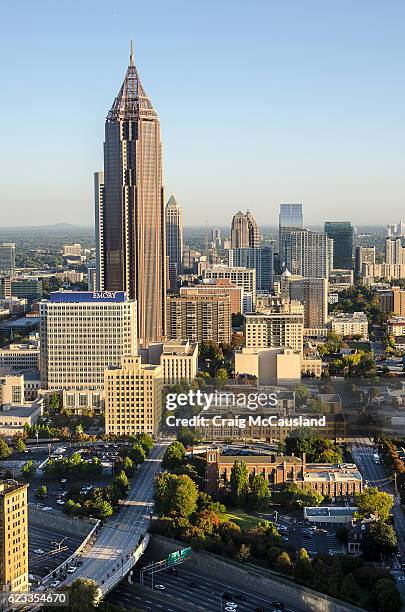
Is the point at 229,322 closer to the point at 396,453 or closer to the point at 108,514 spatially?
the point at 396,453

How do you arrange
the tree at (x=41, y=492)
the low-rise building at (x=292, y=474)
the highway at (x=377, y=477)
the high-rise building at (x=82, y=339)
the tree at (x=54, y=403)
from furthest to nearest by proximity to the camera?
the high-rise building at (x=82, y=339)
the tree at (x=54, y=403)
the tree at (x=41, y=492)
the low-rise building at (x=292, y=474)
the highway at (x=377, y=477)

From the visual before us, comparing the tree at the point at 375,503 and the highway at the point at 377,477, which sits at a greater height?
the tree at the point at 375,503

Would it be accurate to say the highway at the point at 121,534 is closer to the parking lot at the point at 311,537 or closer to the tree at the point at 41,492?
the tree at the point at 41,492

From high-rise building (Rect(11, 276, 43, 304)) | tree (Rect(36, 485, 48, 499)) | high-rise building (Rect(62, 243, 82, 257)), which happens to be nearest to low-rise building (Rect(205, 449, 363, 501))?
tree (Rect(36, 485, 48, 499))

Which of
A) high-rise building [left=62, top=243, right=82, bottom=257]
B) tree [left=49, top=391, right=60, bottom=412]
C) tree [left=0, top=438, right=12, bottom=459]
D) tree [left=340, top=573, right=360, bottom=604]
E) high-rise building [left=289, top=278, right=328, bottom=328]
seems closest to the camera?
tree [left=340, top=573, right=360, bottom=604]

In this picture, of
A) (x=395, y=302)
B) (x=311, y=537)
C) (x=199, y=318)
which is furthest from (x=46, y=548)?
(x=395, y=302)

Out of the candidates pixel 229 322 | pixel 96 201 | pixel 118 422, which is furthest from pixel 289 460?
pixel 96 201

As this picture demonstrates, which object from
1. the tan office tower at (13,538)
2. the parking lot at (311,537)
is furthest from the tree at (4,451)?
the tan office tower at (13,538)

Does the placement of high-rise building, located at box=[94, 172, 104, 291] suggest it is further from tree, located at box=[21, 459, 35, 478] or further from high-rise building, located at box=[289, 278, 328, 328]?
tree, located at box=[21, 459, 35, 478]
